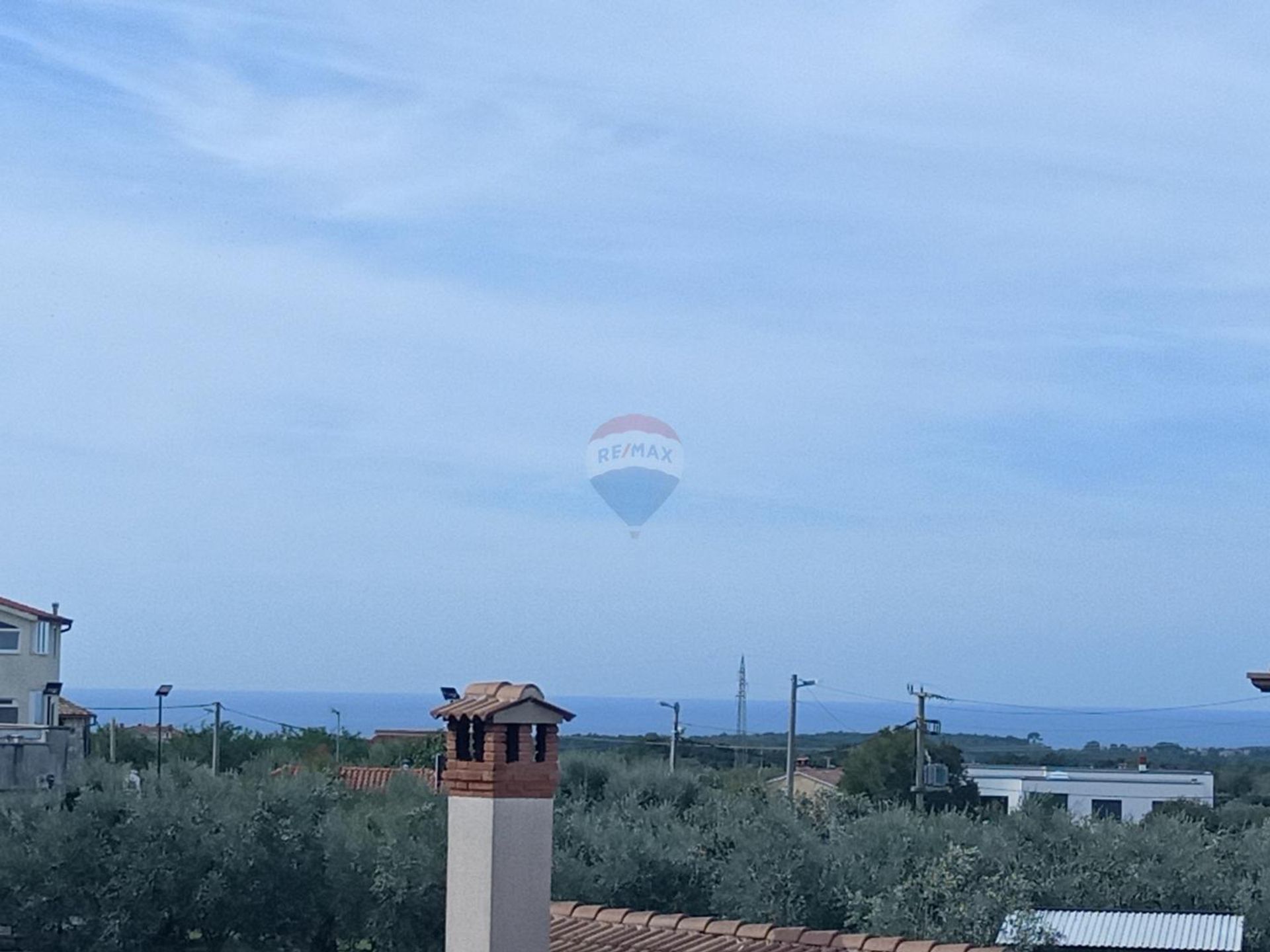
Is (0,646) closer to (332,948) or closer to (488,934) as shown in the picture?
(332,948)

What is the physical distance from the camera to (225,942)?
27.5m

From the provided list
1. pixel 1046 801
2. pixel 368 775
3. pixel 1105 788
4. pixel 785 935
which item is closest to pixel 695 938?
pixel 785 935

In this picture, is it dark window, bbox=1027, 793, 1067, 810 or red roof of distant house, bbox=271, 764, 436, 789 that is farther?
red roof of distant house, bbox=271, 764, 436, 789

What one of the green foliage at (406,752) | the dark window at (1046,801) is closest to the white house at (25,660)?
the green foliage at (406,752)

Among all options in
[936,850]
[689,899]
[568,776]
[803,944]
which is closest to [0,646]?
[568,776]

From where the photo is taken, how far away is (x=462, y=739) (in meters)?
12.2

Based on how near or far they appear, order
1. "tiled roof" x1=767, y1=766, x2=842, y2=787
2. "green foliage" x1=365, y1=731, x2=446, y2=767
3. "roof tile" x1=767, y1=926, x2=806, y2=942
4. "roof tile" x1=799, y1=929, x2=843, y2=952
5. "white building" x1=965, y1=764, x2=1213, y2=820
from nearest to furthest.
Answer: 1. "roof tile" x1=799, y1=929, x2=843, y2=952
2. "roof tile" x1=767, y1=926, x2=806, y2=942
3. "green foliage" x1=365, y1=731, x2=446, y2=767
4. "white building" x1=965, y1=764, x2=1213, y2=820
5. "tiled roof" x1=767, y1=766, x2=842, y2=787

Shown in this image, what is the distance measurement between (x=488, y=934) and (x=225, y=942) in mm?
17302

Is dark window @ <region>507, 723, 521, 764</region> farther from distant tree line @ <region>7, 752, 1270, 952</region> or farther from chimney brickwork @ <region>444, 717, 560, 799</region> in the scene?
distant tree line @ <region>7, 752, 1270, 952</region>

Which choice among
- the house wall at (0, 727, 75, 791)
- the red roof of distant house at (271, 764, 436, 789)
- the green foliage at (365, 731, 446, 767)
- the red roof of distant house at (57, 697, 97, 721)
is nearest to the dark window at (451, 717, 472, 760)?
the house wall at (0, 727, 75, 791)

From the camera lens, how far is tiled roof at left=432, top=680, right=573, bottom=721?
12.1 m

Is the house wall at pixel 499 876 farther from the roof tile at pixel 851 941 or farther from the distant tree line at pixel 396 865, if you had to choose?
the distant tree line at pixel 396 865

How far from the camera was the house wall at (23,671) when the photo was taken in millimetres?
51250

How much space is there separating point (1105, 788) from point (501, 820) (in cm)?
5499
